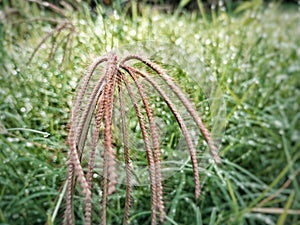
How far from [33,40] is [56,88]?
0.65m

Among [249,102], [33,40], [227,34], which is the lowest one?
[249,102]

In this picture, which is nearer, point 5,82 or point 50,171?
point 50,171

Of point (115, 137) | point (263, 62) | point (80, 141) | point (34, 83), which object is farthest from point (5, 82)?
point (263, 62)

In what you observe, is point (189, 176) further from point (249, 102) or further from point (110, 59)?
point (110, 59)

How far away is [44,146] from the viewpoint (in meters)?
1.53

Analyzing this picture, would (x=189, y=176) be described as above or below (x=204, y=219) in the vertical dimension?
above

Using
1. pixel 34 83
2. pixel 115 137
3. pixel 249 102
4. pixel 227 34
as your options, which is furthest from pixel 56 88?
pixel 227 34

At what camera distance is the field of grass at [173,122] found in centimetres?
159

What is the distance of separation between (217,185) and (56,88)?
0.65m

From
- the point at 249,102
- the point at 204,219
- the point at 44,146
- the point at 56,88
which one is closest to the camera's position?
the point at 44,146

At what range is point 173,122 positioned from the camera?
1.65 metres

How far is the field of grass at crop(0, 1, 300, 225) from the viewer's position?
5.21ft

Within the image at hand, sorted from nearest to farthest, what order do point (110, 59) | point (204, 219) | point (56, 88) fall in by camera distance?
point (110, 59) → point (56, 88) → point (204, 219)

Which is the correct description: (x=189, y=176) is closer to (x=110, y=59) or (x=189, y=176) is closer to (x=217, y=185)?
(x=217, y=185)
